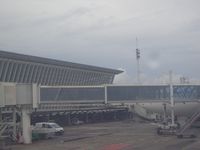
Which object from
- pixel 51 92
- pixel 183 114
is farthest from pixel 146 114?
pixel 51 92

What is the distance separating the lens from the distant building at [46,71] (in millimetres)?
118394

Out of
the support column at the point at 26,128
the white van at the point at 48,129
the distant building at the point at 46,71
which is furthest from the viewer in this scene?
the distant building at the point at 46,71

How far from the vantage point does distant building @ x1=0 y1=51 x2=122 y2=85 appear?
388 ft

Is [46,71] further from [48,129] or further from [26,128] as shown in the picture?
[26,128]

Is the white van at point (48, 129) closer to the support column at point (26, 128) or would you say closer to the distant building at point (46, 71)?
the support column at point (26, 128)

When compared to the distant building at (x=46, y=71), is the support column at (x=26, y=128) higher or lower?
lower

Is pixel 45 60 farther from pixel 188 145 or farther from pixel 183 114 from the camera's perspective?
pixel 188 145

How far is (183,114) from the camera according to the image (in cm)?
8694

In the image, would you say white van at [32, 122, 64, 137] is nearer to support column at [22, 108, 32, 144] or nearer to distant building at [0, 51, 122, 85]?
support column at [22, 108, 32, 144]

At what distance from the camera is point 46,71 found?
13800cm

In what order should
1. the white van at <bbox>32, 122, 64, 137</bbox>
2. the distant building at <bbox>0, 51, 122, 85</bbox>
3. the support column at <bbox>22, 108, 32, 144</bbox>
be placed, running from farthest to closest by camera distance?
the distant building at <bbox>0, 51, 122, 85</bbox> → the white van at <bbox>32, 122, 64, 137</bbox> → the support column at <bbox>22, 108, 32, 144</bbox>

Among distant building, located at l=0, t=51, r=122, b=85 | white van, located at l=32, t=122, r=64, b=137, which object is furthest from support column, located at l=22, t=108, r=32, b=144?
distant building, located at l=0, t=51, r=122, b=85

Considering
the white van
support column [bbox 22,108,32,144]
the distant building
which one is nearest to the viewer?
support column [bbox 22,108,32,144]

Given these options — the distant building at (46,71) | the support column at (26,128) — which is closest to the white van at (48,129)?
the support column at (26,128)
